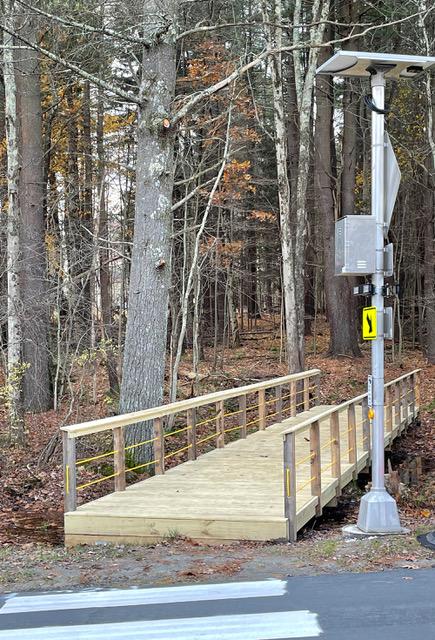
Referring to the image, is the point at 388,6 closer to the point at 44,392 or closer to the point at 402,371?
the point at 402,371

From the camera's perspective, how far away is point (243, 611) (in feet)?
15.4

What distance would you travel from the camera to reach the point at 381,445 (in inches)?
274

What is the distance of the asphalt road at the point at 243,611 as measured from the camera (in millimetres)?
4277

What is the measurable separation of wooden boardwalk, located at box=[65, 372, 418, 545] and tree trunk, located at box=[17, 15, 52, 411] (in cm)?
648

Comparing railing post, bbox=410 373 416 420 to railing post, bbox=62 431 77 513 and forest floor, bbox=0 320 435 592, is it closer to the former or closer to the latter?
forest floor, bbox=0 320 435 592

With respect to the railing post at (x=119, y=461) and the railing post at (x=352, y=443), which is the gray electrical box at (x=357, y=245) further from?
the railing post at (x=352, y=443)

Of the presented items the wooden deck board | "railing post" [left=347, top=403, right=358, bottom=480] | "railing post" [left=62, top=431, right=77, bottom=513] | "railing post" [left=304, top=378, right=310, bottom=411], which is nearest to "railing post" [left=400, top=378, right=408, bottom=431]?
"railing post" [left=304, top=378, right=310, bottom=411]

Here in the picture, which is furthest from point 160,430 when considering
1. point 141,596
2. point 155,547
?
point 141,596

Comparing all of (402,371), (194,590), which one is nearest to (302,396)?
(402,371)

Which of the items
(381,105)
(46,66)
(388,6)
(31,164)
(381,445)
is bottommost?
(381,445)

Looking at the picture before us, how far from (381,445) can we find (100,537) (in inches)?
115

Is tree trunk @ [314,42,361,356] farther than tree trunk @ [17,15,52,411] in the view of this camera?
Yes

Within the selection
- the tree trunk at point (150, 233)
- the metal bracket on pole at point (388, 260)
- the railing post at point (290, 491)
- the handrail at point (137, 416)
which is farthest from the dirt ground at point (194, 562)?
the tree trunk at point (150, 233)

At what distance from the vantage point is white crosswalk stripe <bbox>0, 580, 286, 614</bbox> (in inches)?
197
